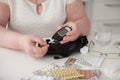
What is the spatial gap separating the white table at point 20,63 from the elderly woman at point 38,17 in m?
0.06

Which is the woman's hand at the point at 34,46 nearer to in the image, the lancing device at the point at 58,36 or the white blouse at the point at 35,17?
the lancing device at the point at 58,36

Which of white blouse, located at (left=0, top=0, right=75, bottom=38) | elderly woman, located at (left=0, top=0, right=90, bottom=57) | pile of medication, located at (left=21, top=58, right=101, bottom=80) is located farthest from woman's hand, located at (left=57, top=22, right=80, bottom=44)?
white blouse, located at (left=0, top=0, right=75, bottom=38)

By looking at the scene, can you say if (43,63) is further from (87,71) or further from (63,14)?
(63,14)

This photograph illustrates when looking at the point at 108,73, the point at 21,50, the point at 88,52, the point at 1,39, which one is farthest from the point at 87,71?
the point at 1,39

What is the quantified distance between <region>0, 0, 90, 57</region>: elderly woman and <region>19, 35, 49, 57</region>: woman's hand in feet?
0.36

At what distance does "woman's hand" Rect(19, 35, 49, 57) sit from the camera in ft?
3.02

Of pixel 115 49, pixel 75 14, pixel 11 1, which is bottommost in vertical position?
pixel 115 49

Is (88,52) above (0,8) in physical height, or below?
below

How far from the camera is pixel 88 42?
1.08m

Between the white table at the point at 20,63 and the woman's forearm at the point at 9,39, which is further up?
the woman's forearm at the point at 9,39

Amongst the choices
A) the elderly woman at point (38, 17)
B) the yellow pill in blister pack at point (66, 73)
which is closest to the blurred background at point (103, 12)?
the elderly woman at point (38, 17)

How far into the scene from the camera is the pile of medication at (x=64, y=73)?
792 mm

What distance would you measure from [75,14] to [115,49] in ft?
1.04

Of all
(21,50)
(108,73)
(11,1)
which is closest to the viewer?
(108,73)
